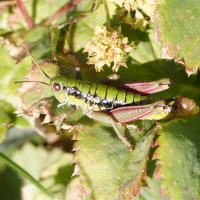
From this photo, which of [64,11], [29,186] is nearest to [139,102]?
[64,11]

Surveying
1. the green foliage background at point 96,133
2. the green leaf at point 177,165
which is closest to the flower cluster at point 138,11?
the green foliage background at point 96,133

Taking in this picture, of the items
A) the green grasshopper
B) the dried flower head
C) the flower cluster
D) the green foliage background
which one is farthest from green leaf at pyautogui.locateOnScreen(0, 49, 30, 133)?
the flower cluster

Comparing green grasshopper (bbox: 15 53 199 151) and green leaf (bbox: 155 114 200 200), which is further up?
green grasshopper (bbox: 15 53 199 151)

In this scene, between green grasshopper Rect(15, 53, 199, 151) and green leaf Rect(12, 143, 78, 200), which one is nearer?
green grasshopper Rect(15, 53, 199, 151)

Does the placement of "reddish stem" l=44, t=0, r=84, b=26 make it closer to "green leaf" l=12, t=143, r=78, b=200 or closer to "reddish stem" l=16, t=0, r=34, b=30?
"reddish stem" l=16, t=0, r=34, b=30

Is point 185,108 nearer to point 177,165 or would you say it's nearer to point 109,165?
point 177,165

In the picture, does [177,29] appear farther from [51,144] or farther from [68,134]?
[51,144]
